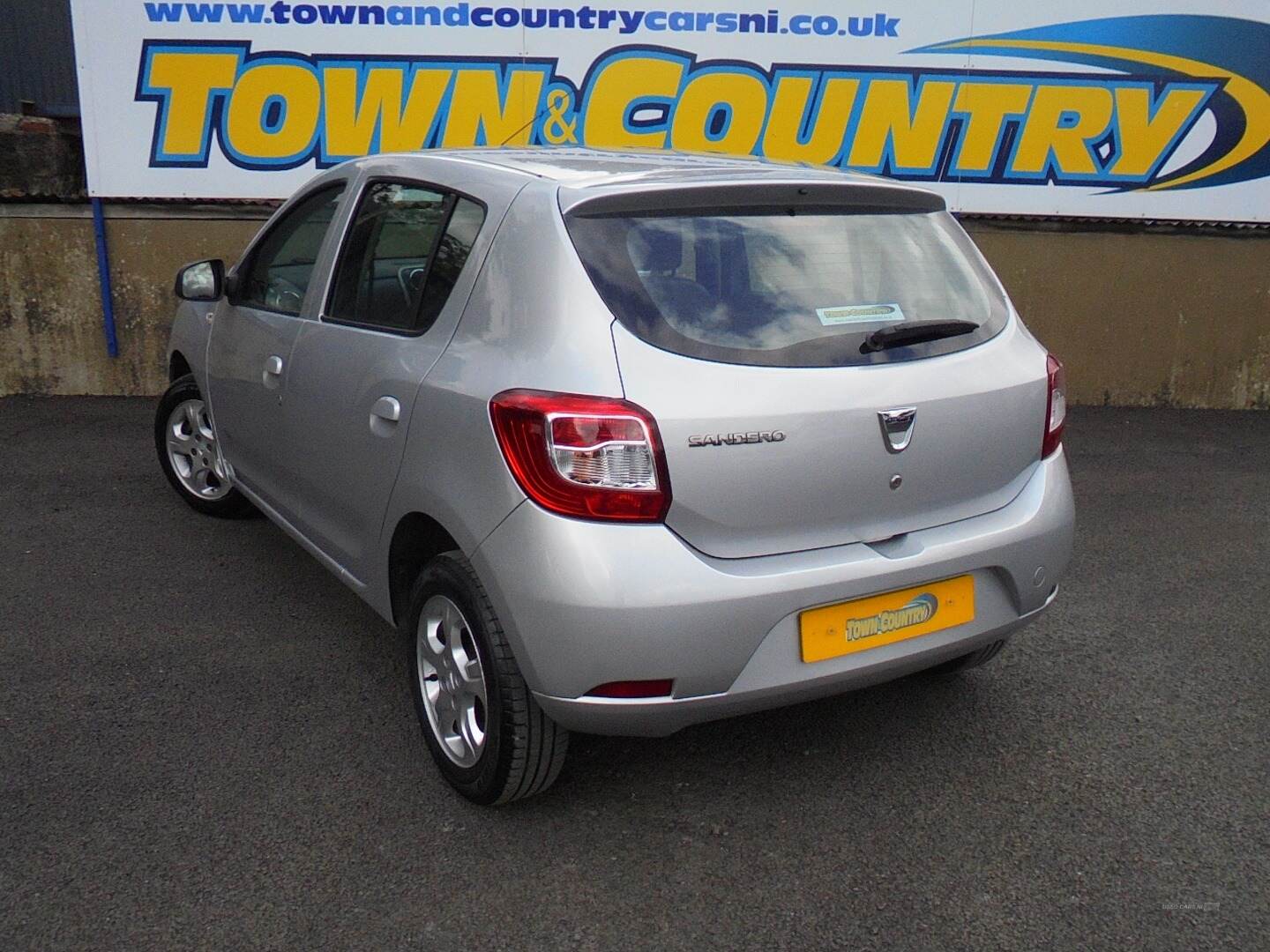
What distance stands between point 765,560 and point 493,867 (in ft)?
3.22

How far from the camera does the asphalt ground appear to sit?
8.41 feet

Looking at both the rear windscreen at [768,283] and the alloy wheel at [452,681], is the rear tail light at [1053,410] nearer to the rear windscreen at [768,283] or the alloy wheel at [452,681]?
the rear windscreen at [768,283]

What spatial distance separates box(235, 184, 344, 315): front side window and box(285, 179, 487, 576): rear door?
10.5 inches

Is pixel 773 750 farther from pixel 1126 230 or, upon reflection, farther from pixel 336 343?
pixel 1126 230

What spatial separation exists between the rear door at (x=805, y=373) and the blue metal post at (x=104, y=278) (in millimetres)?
5702

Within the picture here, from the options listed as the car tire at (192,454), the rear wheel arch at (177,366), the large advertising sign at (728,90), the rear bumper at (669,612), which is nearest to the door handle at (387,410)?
the rear bumper at (669,612)

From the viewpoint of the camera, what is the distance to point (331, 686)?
3658 millimetres

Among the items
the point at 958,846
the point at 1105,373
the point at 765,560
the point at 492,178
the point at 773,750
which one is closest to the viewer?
the point at 765,560

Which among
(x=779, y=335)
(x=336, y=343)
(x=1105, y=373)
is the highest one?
(x=779, y=335)

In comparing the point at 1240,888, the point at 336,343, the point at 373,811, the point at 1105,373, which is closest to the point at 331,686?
the point at 373,811

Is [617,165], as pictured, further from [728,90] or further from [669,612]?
[728,90]

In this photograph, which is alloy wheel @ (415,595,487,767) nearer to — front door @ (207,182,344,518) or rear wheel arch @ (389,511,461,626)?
rear wheel arch @ (389,511,461,626)

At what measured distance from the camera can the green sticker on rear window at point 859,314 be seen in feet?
9.06

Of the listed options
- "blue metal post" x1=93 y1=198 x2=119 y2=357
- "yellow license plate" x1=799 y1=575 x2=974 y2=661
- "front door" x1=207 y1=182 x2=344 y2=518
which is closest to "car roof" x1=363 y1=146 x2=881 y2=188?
"front door" x1=207 y1=182 x2=344 y2=518
